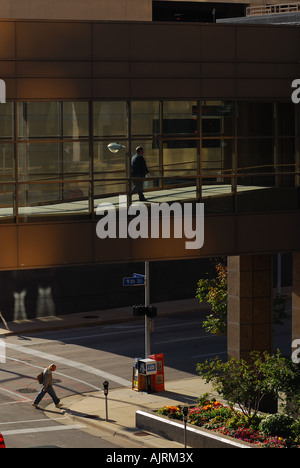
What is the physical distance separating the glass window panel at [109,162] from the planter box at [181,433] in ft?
24.0

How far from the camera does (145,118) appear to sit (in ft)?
94.8

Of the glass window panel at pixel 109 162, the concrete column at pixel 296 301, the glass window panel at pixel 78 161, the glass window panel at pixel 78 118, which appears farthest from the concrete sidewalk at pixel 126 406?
the glass window panel at pixel 78 118

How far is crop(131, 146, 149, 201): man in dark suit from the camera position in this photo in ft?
91.4

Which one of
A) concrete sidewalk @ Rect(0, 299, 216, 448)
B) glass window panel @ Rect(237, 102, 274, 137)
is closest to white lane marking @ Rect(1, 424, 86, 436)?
concrete sidewalk @ Rect(0, 299, 216, 448)

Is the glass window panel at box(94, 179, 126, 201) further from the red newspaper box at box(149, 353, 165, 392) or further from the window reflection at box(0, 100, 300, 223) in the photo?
the red newspaper box at box(149, 353, 165, 392)

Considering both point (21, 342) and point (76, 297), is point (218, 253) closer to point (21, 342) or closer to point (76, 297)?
point (21, 342)

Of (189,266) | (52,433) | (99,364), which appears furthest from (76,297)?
(52,433)

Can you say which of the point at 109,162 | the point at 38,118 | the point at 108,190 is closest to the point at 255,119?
the point at 109,162

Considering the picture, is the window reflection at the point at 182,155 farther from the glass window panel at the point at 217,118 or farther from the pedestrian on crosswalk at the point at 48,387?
the pedestrian on crosswalk at the point at 48,387

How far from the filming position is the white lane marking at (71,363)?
38.2 metres

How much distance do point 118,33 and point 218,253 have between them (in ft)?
22.4

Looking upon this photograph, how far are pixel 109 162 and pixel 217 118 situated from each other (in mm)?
3292

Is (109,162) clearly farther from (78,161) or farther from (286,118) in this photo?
(286,118)

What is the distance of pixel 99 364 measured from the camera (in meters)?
40.5
